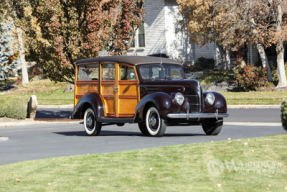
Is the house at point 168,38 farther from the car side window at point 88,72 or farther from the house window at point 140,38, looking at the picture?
the car side window at point 88,72

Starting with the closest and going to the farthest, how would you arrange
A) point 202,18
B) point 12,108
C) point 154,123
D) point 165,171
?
point 165,171 < point 154,123 < point 12,108 < point 202,18

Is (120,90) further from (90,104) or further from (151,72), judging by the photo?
(90,104)

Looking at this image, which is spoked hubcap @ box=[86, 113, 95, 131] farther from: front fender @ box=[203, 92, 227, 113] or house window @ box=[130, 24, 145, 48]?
house window @ box=[130, 24, 145, 48]

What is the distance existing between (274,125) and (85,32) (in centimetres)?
933

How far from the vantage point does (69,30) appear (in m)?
21.0

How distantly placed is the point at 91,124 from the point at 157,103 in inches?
122

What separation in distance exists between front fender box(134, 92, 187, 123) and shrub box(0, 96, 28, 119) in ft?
30.1

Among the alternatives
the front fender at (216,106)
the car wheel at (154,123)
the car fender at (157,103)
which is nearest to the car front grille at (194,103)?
the front fender at (216,106)

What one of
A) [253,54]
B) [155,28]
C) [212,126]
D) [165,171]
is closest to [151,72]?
[212,126]

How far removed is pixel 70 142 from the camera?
44.0 feet

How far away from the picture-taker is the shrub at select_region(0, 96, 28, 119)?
20953 mm

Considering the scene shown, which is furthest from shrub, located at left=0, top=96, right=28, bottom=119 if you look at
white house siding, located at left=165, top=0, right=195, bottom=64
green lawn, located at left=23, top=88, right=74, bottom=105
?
white house siding, located at left=165, top=0, right=195, bottom=64

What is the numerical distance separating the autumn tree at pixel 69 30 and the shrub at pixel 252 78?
43.0ft

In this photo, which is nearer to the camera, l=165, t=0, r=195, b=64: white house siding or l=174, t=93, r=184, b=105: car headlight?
l=174, t=93, r=184, b=105: car headlight
